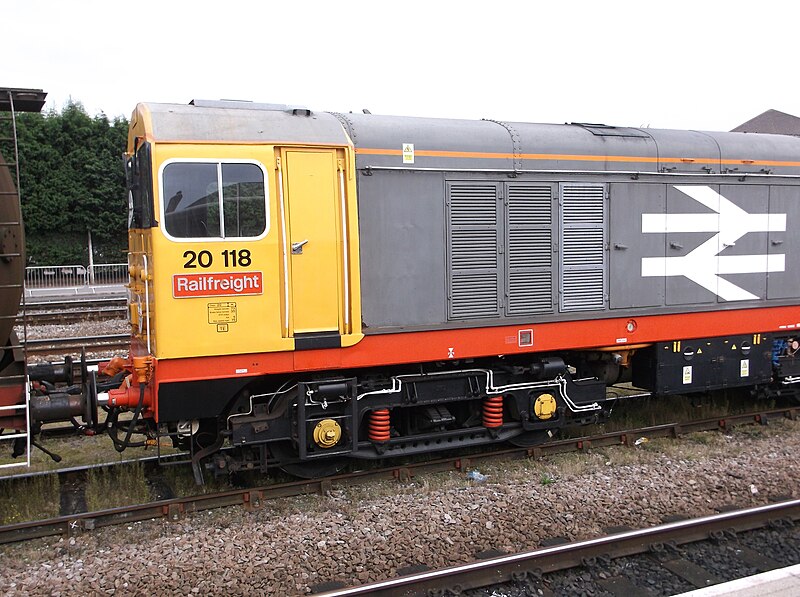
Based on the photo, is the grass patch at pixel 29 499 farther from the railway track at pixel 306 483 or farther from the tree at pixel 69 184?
the tree at pixel 69 184

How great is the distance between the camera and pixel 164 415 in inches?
240

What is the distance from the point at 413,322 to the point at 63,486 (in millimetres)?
4039

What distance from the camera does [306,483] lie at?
6.83m

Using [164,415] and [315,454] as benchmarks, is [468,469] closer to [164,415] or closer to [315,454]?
[315,454]

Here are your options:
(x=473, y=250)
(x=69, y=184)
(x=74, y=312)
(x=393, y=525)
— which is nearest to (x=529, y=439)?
(x=473, y=250)

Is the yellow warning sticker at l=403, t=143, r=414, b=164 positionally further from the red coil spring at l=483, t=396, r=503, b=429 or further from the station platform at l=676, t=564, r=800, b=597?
the station platform at l=676, t=564, r=800, b=597

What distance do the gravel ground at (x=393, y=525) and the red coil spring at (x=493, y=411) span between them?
0.51 meters

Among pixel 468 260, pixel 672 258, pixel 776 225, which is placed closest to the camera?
pixel 468 260

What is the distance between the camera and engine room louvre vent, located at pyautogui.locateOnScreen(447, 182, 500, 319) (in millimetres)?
7137

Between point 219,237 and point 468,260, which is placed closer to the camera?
point 219,237

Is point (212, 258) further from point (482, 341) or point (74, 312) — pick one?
point (74, 312)

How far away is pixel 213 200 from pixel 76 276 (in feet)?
88.2

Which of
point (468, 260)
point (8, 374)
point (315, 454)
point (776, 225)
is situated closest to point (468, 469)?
point (315, 454)

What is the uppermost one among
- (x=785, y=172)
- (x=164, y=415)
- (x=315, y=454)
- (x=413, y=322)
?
(x=785, y=172)
